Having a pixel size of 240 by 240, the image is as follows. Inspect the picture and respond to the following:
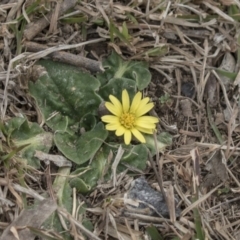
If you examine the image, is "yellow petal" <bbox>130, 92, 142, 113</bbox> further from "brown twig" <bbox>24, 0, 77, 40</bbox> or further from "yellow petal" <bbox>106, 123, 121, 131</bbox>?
"brown twig" <bbox>24, 0, 77, 40</bbox>

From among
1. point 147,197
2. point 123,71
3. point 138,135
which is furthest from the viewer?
point 123,71

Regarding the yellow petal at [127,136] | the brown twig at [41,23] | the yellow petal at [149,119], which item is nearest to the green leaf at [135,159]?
the yellow petal at [127,136]

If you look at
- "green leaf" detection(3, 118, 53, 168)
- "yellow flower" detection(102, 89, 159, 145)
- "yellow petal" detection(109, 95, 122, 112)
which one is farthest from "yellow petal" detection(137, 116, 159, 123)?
"green leaf" detection(3, 118, 53, 168)

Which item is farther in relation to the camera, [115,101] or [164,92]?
[164,92]

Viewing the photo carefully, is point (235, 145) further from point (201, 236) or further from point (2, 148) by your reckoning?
point (2, 148)

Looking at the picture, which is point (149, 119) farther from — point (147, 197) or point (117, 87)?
point (147, 197)

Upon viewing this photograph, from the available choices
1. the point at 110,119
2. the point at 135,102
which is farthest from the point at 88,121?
the point at 135,102

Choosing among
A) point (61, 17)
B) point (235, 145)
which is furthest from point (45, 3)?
point (235, 145)
